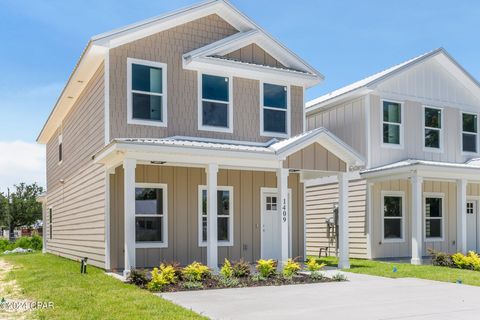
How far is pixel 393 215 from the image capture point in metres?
18.4

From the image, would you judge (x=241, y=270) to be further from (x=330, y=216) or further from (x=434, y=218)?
(x=434, y=218)

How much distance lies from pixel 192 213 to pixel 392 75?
8.77 metres

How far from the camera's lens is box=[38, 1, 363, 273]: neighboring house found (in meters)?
13.3

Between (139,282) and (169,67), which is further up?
(169,67)

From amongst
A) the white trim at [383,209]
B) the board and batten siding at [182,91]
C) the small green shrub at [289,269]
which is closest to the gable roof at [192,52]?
the board and batten siding at [182,91]

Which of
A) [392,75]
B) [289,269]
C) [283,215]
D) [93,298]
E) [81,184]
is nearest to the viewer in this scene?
[93,298]

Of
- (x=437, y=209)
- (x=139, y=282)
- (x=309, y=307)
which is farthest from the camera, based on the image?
(x=437, y=209)

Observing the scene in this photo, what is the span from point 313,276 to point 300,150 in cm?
325

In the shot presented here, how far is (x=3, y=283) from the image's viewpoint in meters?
12.4

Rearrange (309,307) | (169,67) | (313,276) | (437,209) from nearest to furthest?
(309,307)
(313,276)
(169,67)
(437,209)

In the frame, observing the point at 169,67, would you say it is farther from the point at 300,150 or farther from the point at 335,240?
the point at 335,240

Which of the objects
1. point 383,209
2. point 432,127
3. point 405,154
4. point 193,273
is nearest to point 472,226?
point 432,127

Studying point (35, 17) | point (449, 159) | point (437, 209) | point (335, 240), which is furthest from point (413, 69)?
point (35, 17)

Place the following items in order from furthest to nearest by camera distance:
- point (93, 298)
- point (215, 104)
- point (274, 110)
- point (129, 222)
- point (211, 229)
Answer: point (274, 110) → point (215, 104) → point (211, 229) → point (129, 222) → point (93, 298)
